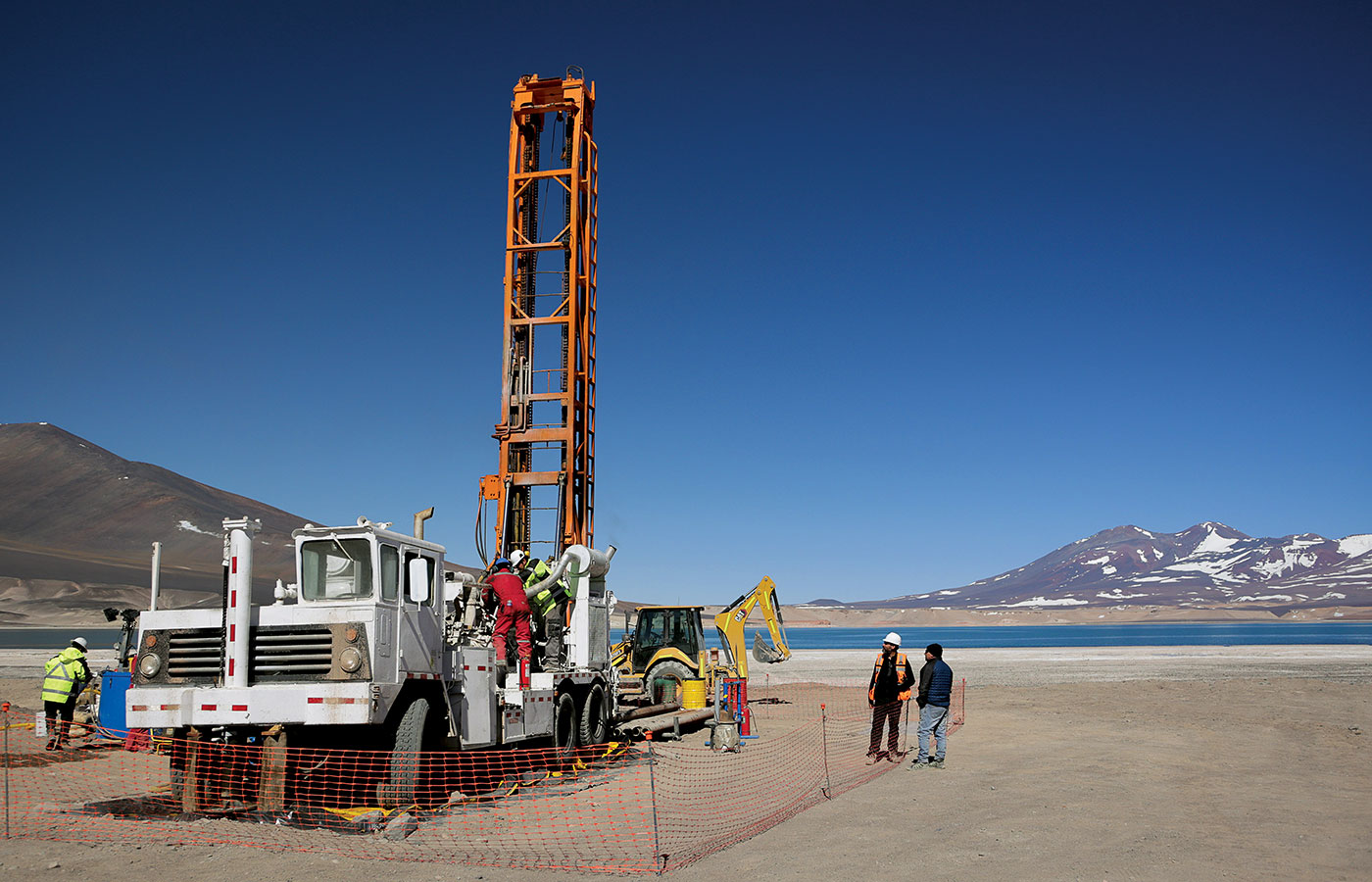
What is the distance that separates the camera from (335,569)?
1034 cm

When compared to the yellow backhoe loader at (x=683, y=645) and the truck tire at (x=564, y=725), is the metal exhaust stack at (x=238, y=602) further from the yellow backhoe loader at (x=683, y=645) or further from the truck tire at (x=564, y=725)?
the yellow backhoe loader at (x=683, y=645)

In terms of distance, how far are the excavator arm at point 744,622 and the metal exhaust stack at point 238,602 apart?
13.6 metres

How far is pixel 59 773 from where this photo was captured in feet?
45.1

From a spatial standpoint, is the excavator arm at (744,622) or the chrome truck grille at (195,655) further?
the excavator arm at (744,622)

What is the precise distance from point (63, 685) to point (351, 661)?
8.10 m

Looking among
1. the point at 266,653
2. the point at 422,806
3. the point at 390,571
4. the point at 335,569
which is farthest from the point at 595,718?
the point at 266,653

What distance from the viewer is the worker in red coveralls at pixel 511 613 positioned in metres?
12.3

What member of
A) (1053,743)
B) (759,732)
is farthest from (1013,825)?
(759,732)

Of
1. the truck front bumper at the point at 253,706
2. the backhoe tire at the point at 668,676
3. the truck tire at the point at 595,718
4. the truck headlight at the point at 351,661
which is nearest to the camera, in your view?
the truck front bumper at the point at 253,706

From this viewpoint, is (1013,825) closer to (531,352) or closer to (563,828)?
(563,828)

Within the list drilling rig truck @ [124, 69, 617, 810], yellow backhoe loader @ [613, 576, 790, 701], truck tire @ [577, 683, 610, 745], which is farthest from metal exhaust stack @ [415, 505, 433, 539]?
yellow backhoe loader @ [613, 576, 790, 701]

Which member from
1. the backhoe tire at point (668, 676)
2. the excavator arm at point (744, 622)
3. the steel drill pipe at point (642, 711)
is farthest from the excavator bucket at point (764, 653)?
the steel drill pipe at point (642, 711)

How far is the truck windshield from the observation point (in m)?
10.2

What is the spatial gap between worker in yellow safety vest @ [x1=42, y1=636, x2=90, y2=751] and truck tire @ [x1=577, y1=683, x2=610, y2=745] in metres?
7.16
